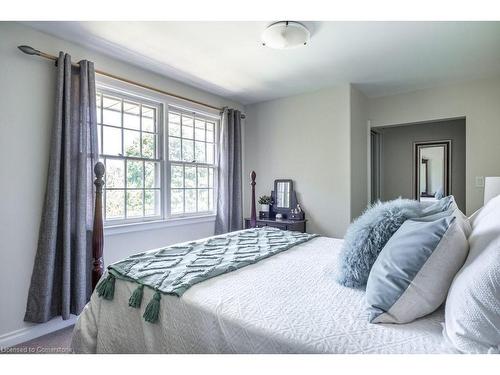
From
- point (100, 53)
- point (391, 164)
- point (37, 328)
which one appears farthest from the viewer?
point (391, 164)

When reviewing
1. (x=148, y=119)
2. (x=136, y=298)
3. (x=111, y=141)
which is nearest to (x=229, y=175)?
(x=148, y=119)

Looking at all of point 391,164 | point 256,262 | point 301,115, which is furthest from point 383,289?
point 391,164

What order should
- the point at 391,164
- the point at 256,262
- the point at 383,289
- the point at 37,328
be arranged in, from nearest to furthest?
the point at 383,289 → the point at 256,262 → the point at 37,328 → the point at 391,164

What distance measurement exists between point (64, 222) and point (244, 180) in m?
2.53

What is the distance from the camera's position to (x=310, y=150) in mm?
3693

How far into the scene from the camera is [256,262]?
1.65 m

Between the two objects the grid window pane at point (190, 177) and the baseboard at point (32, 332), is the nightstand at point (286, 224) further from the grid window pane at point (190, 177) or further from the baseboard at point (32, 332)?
the baseboard at point (32, 332)

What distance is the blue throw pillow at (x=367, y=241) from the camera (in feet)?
4.02

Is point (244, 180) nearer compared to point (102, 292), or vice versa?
point (102, 292)

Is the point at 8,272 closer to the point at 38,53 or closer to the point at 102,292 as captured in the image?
the point at 102,292

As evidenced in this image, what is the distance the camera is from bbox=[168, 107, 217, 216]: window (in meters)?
3.28

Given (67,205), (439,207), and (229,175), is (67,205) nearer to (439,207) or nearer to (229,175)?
(229,175)

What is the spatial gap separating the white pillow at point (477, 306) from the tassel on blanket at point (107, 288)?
1.39m

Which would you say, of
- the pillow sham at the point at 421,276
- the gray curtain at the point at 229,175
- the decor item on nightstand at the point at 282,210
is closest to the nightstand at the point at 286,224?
the decor item on nightstand at the point at 282,210
